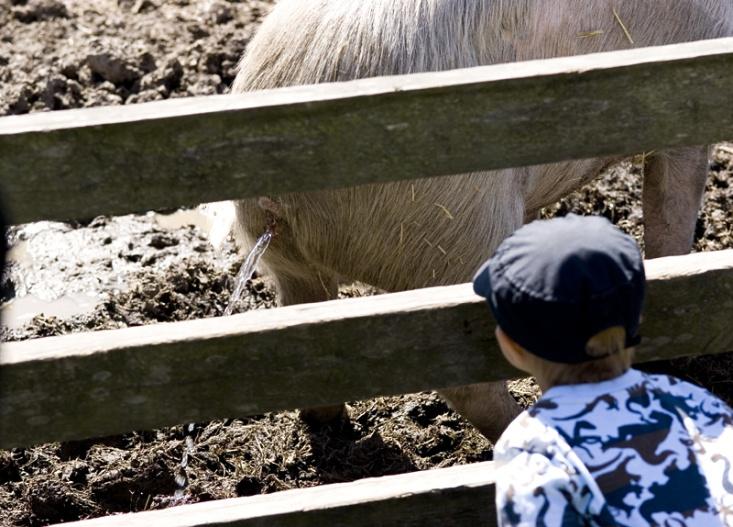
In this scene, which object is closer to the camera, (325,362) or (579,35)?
(325,362)

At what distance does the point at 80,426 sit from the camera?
6.38ft

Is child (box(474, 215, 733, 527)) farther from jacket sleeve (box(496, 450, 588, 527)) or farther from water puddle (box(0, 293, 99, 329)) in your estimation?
water puddle (box(0, 293, 99, 329))

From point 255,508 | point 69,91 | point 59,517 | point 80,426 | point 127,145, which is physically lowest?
point 59,517

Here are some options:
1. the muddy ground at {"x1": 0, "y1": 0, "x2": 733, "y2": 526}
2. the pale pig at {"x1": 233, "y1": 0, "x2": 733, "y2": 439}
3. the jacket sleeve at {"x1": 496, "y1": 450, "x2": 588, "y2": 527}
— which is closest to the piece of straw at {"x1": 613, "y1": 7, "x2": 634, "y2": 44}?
the pale pig at {"x1": 233, "y1": 0, "x2": 733, "y2": 439}

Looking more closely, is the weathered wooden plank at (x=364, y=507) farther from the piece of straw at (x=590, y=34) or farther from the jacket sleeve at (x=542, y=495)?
the piece of straw at (x=590, y=34)

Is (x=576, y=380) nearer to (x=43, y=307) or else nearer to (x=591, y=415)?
(x=591, y=415)

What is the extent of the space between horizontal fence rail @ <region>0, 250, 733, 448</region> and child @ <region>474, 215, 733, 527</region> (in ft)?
1.16

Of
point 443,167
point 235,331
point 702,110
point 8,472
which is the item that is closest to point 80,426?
point 235,331

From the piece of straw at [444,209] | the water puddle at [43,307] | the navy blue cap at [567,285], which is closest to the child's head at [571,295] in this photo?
the navy blue cap at [567,285]

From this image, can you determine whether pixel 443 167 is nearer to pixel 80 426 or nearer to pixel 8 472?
pixel 80 426

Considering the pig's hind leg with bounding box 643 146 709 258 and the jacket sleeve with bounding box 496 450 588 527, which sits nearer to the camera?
the jacket sleeve with bounding box 496 450 588 527

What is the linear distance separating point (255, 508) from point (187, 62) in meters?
3.62

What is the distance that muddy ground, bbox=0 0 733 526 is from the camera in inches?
131

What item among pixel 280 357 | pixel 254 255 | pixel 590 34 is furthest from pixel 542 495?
pixel 590 34
